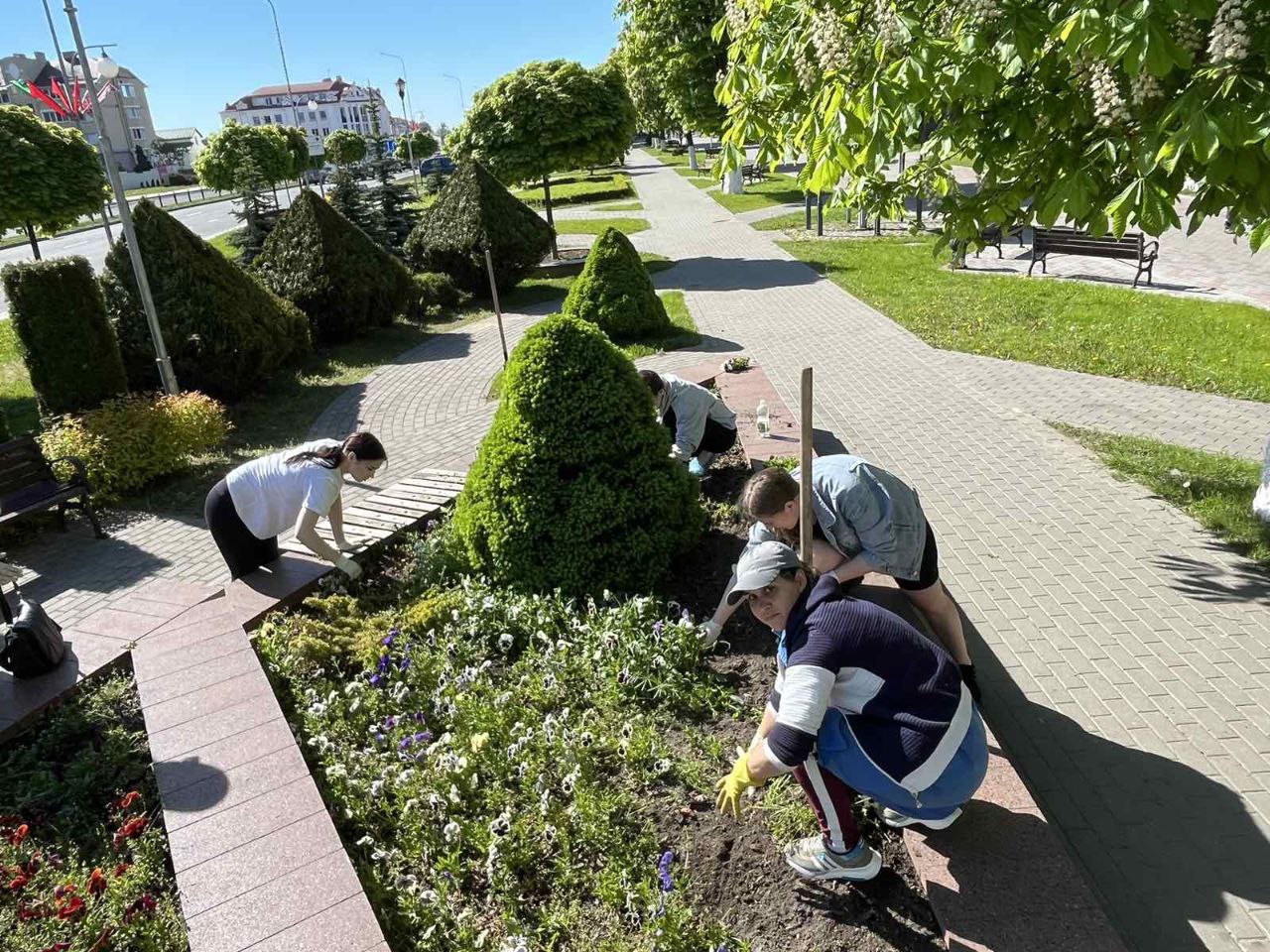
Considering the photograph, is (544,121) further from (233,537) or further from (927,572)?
(927,572)

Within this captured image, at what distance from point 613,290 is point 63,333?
21.7 feet

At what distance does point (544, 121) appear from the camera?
18.1 m

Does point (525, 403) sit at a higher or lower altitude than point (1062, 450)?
higher

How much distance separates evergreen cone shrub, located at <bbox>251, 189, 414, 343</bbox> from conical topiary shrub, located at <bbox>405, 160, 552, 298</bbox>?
2.17 meters

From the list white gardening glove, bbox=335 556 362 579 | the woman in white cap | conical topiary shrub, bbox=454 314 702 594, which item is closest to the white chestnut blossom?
the woman in white cap

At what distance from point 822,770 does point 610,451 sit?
2.26 metres

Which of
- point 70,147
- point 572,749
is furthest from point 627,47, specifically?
point 572,749

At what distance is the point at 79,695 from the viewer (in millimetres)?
4195

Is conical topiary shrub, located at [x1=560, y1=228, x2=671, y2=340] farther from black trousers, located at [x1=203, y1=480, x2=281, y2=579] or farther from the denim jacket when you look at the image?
the denim jacket

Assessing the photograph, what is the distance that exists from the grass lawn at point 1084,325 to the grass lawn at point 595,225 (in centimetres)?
1039

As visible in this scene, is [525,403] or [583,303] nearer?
[525,403]

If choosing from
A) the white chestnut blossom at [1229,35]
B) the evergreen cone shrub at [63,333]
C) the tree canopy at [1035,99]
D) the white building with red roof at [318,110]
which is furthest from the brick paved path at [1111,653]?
the white building with red roof at [318,110]

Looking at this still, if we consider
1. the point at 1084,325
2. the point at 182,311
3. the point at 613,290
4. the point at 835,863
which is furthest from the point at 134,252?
the point at 1084,325

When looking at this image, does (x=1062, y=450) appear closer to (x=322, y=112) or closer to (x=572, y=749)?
(x=572, y=749)
